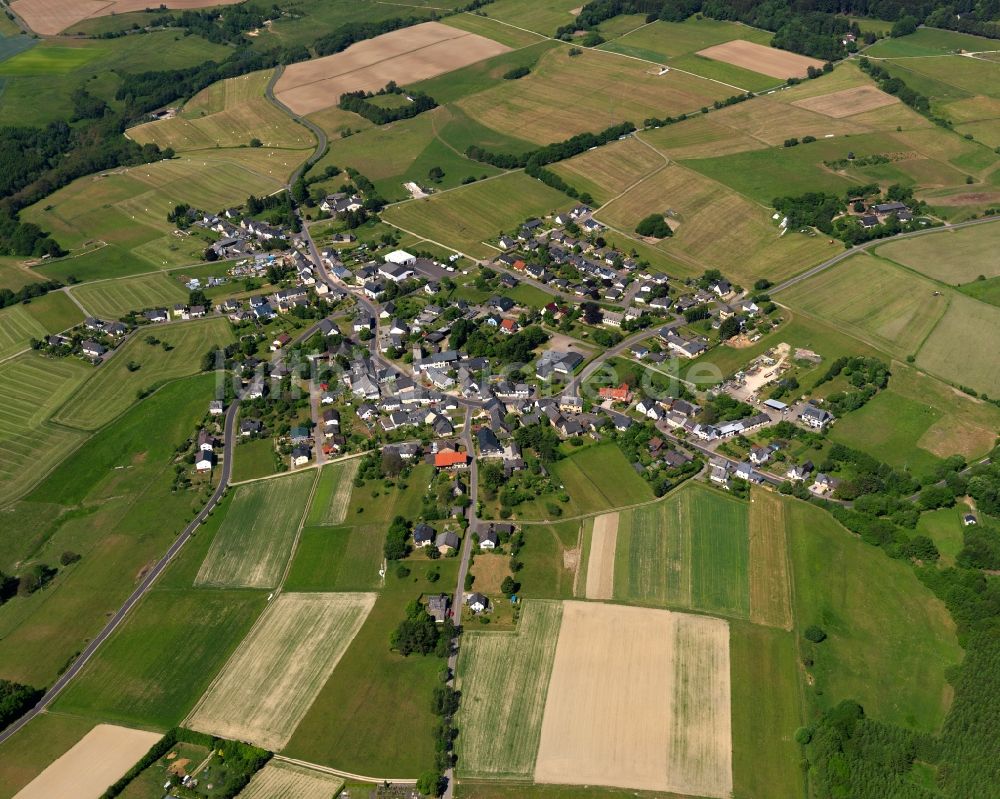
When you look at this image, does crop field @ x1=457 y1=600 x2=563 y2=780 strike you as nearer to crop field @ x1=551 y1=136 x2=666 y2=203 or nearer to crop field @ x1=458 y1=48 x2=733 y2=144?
crop field @ x1=551 y1=136 x2=666 y2=203

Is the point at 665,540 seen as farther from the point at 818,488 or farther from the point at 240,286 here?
the point at 240,286

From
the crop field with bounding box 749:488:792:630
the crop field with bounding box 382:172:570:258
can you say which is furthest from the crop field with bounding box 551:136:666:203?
the crop field with bounding box 749:488:792:630

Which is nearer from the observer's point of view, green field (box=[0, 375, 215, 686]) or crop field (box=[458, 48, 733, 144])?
green field (box=[0, 375, 215, 686])

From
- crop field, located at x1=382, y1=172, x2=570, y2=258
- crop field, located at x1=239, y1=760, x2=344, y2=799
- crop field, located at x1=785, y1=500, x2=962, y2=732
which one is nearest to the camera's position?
crop field, located at x1=239, y1=760, x2=344, y2=799

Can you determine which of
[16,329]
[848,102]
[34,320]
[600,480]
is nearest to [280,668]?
[600,480]

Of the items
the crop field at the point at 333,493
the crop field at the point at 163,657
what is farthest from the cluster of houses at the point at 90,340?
the crop field at the point at 163,657

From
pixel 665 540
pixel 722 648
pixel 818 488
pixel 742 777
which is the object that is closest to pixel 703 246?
pixel 818 488

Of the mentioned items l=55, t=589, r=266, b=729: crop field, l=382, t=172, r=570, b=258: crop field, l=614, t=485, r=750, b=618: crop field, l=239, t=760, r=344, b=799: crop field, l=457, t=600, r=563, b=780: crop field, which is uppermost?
l=239, t=760, r=344, b=799: crop field
